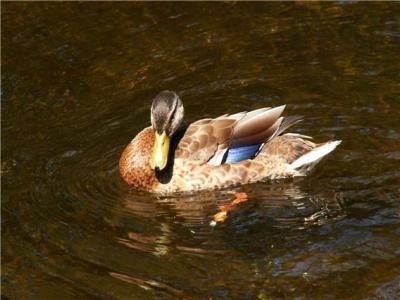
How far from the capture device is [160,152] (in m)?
8.73

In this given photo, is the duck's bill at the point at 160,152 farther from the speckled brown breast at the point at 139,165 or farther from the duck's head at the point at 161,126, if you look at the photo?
the speckled brown breast at the point at 139,165

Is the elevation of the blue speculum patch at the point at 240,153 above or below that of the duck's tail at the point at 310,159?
above

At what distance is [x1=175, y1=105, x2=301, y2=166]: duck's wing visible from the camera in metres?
8.96

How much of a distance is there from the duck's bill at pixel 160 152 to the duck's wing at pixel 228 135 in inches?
9.9

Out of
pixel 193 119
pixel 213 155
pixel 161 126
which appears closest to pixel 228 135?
pixel 213 155

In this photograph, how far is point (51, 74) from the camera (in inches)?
442

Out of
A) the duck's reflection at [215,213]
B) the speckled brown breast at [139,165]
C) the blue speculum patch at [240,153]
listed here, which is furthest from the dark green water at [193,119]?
the blue speculum patch at [240,153]

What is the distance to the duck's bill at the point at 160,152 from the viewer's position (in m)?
8.71

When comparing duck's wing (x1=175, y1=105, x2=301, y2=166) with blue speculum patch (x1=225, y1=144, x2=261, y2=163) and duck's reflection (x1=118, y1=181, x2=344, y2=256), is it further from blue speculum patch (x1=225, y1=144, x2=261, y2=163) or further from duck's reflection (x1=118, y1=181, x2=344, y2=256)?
duck's reflection (x1=118, y1=181, x2=344, y2=256)

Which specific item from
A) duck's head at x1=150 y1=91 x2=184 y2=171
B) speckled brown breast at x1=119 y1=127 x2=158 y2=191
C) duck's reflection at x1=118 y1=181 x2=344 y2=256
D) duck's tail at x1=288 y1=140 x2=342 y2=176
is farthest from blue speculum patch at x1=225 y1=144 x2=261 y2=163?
speckled brown breast at x1=119 y1=127 x2=158 y2=191

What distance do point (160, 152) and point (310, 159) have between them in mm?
1474

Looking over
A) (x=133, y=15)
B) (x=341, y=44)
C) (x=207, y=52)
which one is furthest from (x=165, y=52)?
(x=341, y=44)

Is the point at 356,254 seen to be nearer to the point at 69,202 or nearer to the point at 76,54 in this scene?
the point at 69,202

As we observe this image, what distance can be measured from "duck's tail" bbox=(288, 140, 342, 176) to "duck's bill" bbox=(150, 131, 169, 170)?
1.28 metres
